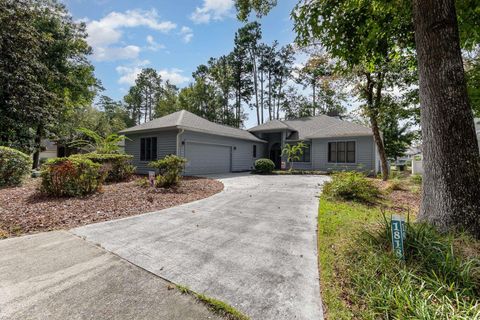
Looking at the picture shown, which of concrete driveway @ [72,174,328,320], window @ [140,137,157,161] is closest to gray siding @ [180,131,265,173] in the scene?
window @ [140,137,157,161]

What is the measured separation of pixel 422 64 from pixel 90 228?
6.36m

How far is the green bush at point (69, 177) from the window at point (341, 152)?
15.6m

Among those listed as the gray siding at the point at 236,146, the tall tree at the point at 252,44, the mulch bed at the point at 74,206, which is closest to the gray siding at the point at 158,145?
the gray siding at the point at 236,146

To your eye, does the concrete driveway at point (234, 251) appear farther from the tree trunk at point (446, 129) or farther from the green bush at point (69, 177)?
the green bush at point (69, 177)

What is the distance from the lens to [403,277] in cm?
222

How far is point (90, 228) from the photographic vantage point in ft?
14.1

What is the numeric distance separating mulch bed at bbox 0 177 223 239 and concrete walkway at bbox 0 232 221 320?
1.26 metres

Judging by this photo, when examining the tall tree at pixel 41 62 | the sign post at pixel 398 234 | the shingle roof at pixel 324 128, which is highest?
the tall tree at pixel 41 62

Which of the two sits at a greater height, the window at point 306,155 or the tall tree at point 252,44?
the tall tree at point 252,44

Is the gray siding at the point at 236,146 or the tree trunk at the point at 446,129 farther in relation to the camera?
the gray siding at the point at 236,146

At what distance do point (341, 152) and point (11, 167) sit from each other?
18.3 m

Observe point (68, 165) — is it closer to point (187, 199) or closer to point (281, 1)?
→ point (187, 199)

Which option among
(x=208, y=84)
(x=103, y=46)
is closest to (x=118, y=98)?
(x=208, y=84)

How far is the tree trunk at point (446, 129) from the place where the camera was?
3.09 m
